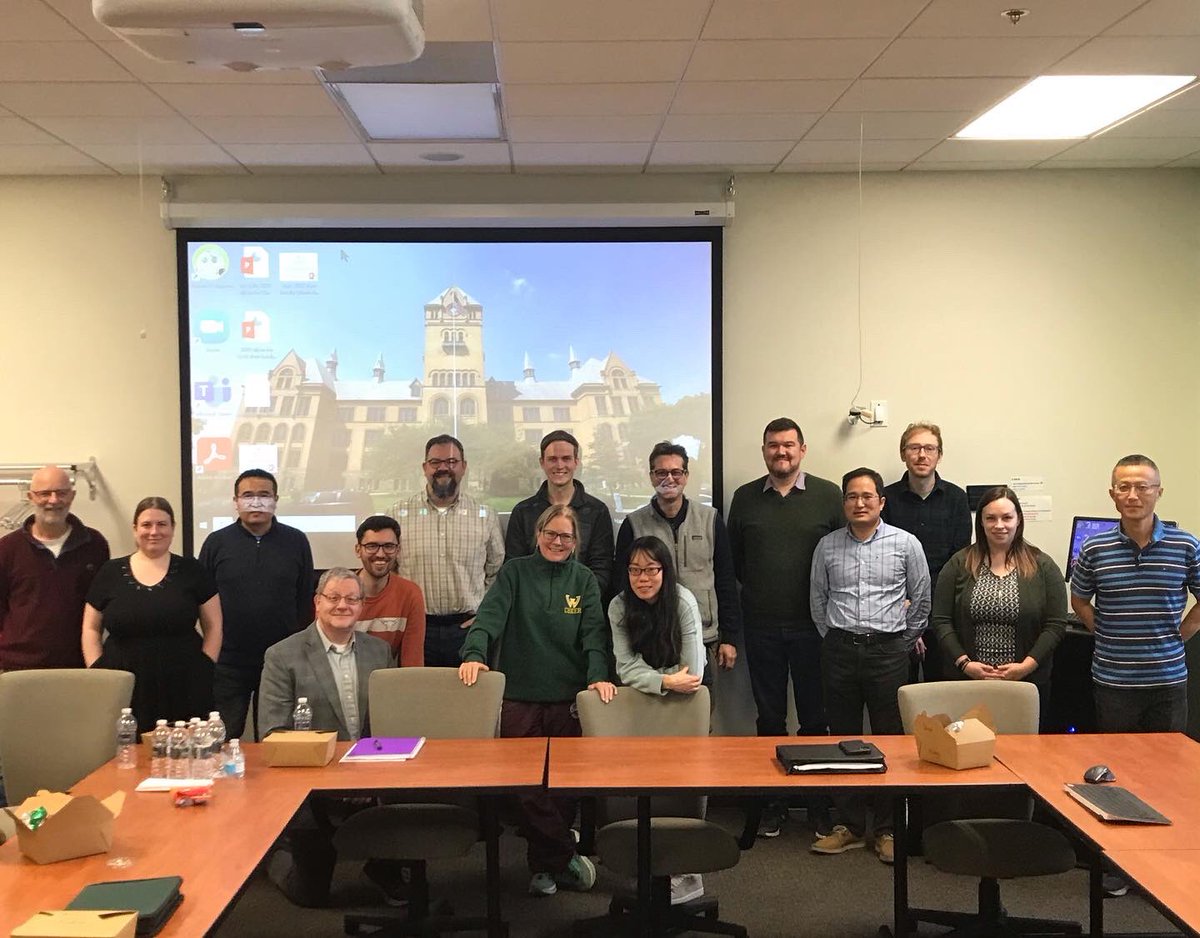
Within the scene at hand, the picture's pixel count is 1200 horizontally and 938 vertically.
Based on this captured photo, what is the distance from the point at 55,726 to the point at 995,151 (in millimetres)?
4712

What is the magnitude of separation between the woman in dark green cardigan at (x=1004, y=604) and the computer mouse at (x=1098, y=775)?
3.45ft

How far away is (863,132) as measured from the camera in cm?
462

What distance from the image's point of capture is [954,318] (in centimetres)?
539

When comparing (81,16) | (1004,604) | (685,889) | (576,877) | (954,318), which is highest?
(81,16)

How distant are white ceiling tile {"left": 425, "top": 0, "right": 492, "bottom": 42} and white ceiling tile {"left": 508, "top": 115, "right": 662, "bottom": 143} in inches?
35.8

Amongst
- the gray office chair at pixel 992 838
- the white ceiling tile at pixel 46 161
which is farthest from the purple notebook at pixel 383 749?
the white ceiling tile at pixel 46 161

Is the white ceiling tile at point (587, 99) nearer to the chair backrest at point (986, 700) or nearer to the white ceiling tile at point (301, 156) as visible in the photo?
the white ceiling tile at point (301, 156)

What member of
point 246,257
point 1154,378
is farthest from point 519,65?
point 1154,378

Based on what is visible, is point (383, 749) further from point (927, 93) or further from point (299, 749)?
point (927, 93)

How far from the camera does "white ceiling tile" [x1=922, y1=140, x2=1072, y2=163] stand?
4816 millimetres

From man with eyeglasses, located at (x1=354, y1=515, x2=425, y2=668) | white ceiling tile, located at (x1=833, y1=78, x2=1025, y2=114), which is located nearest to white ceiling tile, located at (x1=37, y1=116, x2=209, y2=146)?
man with eyeglasses, located at (x1=354, y1=515, x2=425, y2=668)

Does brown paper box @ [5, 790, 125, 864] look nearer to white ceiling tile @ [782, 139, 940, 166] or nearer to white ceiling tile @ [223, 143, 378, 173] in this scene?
white ceiling tile @ [223, 143, 378, 173]

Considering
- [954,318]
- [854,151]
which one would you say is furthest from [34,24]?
[954,318]

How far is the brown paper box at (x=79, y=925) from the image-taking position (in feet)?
6.43
